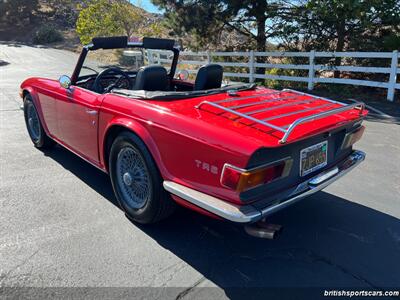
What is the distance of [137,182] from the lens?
10.9 ft

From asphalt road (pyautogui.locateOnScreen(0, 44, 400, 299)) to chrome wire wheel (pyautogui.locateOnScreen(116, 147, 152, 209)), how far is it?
229mm

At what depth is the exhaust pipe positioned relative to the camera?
2564mm

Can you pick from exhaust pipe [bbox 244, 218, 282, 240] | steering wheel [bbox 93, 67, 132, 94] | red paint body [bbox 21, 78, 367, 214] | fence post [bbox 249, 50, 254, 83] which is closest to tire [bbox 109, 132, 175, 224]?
red paint body [bbox 21, 78, 367, 214]

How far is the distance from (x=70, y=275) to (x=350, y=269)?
2.09 meters

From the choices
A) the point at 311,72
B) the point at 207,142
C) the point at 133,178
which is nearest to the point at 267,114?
the point at 207,142

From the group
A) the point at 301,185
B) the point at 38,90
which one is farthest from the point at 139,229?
the point at 38,90

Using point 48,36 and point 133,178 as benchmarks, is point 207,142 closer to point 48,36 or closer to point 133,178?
point 133,178

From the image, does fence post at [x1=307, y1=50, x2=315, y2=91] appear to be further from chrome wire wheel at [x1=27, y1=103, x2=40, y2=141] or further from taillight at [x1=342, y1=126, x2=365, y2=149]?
chrome wire wheel at [x1=27, y1=103, x2=40, y2=141]

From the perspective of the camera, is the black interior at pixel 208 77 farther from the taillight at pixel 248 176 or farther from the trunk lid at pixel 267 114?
the taillight at pixel 248 176

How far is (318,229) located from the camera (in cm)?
332

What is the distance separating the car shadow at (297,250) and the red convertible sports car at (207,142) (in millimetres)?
433

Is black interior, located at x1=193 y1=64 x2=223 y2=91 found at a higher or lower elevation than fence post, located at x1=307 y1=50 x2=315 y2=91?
higher

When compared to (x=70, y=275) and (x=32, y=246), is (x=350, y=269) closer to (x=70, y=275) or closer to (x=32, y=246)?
(x=70, y=275)

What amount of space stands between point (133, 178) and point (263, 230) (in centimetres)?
132
